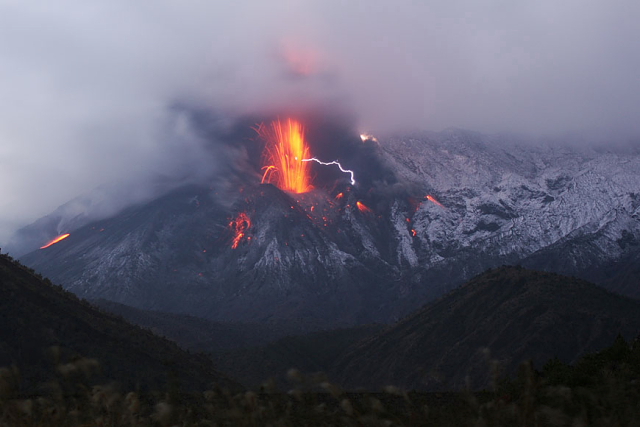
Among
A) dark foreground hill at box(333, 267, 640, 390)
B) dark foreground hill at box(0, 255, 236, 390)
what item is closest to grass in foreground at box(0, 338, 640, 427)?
dark foreground hill at box(0, 255, 236, 390)

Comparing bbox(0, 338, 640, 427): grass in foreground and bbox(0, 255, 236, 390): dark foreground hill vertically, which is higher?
bbox(0, 255, 236, 390): dark foreground hill

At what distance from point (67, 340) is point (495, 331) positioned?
71.0 meters

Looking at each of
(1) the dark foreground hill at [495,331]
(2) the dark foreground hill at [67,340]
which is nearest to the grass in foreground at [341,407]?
Answer: (2) the dark foreground hill at [67,340]

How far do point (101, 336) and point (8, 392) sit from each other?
4915cm

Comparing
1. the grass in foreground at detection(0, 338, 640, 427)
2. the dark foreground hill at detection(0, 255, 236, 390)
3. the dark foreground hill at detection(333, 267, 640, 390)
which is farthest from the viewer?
the dark foreground hill at detection(333, 267, 640, 390)

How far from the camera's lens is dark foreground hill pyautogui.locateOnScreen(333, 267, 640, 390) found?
9212 centimetres

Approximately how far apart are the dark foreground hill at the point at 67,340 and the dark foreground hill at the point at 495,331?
40837 millimetres

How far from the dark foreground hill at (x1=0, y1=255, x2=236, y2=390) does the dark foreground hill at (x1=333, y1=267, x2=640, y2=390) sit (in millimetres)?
40837

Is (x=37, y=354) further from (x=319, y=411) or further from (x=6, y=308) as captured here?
(x=319, y=411)

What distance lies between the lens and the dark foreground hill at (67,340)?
45219 millimetres

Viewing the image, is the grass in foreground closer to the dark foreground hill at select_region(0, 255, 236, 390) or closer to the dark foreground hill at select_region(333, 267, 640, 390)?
the dark foreground hill at select_region(0, 255, 236, 390)

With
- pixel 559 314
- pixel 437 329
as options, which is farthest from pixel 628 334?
pixel 437 329

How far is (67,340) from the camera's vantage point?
170 ft

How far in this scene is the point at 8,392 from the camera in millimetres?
9891
